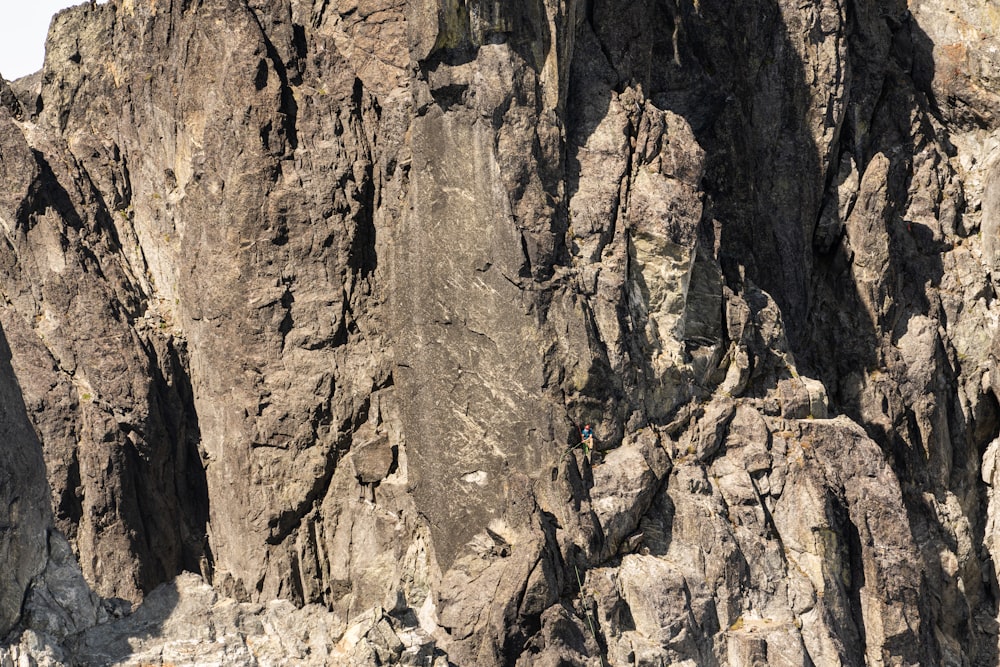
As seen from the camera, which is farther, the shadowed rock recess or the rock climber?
the rock climber

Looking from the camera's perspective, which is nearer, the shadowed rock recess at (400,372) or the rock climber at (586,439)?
the shadowed rock recess at (400,372)

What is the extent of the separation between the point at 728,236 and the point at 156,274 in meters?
13.4

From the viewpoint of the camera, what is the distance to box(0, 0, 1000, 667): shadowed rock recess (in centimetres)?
2075

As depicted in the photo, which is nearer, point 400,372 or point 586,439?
point 586,439

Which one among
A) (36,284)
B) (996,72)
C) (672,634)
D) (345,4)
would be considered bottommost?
(672,634)

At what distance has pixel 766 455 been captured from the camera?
23.1 metres

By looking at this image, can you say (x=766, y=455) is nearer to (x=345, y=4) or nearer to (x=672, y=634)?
(x=672, y=634)

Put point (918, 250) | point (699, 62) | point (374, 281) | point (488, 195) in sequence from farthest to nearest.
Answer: point (918, 250)
point (699, 62)
point (374, 281)
point (488, 195)

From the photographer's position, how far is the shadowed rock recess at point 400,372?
20.8 m

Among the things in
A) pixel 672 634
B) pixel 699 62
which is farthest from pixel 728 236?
pixel 672 634

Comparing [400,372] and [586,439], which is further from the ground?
[400,372]

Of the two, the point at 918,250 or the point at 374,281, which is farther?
the point at 918,250

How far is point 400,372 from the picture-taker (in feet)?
71.4

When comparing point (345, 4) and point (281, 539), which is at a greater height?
point (345, 4)
